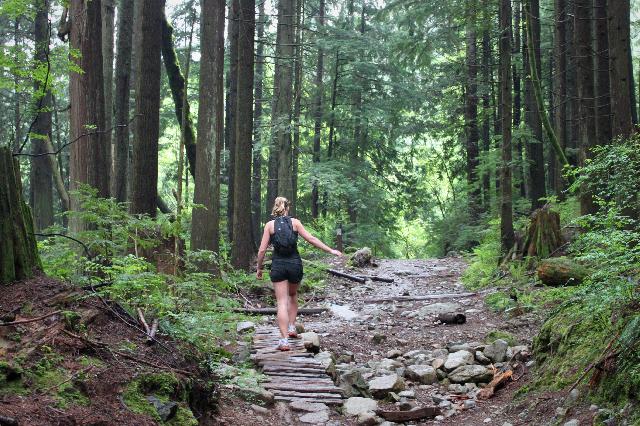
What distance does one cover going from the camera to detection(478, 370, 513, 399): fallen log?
704 cm

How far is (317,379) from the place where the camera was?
7.15 m

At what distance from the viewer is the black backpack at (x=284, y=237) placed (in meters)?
8.42

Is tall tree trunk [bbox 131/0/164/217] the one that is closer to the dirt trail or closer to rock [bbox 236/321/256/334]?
rock [bbox 236/321/256/334]

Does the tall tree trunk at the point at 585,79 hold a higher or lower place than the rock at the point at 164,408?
higher

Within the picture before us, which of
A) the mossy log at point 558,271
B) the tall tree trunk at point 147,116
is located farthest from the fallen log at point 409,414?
the tall tree trunk at point 147,116

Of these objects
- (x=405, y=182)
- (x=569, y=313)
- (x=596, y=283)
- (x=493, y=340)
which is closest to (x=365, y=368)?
(x=493, y=340)

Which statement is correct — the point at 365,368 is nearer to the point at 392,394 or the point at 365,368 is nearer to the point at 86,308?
the point at 392,394

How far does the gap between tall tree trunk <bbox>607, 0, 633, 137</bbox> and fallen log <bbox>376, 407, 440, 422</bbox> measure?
732 cm

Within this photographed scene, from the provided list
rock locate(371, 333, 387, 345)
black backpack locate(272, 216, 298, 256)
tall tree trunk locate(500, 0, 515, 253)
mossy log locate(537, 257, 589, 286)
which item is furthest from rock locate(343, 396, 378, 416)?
tall tree trunk locate(500, 0, 515, 253)

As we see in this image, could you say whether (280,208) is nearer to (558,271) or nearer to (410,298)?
(558,271)

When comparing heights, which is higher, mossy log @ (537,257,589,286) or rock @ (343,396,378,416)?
mossy log @ (537,257,589,286)

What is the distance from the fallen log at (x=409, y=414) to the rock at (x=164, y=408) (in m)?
2.95

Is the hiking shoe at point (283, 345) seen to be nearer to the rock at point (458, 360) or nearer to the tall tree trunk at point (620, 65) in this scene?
the rock at point (458, 360)

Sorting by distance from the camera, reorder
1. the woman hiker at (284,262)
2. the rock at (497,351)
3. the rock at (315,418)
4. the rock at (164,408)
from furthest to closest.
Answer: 1. the woman hiker at (284,262)
2. the rock at (497,351)
3. the rock at (315,418)
4. the rock at (164,408)
